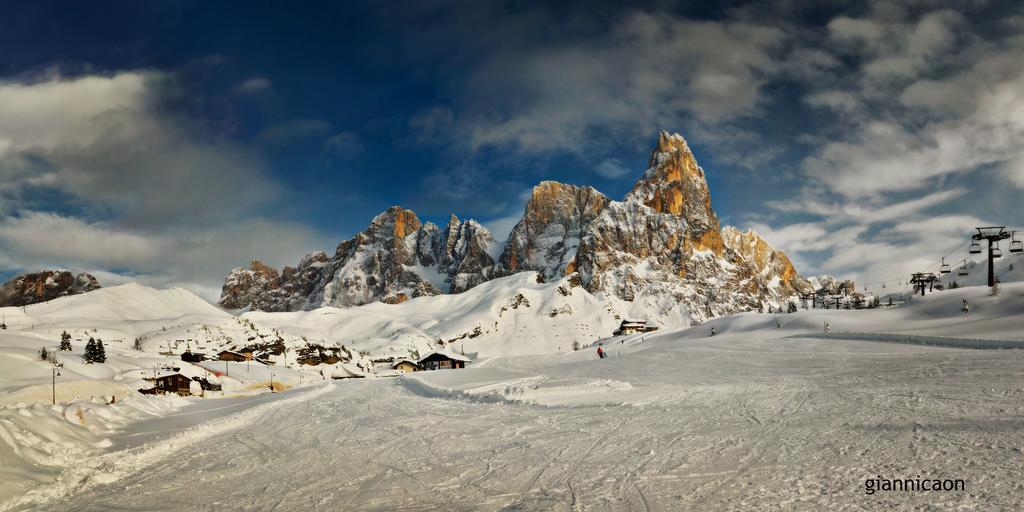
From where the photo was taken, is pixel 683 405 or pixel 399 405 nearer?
pixel 683 405

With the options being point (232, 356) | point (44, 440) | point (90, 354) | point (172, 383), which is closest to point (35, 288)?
point (232, 356)

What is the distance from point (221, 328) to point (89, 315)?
34971 mm

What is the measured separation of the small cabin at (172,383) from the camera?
4662cm

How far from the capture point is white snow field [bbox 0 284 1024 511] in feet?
21.8

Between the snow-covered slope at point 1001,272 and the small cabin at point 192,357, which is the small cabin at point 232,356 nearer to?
the small cabin at point 192,357

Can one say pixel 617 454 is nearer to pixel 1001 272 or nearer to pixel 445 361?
pixel 445 361

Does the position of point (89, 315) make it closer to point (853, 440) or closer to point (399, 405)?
point (399, 405)

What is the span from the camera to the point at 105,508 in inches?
295

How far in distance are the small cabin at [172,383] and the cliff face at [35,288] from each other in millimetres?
166961

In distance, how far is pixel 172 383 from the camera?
47469mm

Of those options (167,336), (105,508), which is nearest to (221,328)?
(167,336)

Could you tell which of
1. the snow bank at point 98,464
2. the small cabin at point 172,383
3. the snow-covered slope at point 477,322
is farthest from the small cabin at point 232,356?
the snow bank at point 98,464

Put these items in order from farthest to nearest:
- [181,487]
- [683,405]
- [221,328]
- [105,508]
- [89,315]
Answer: [89,315] → [221,328] → [683,405] → [181,487] → [105,508]

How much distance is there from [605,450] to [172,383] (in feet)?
162
